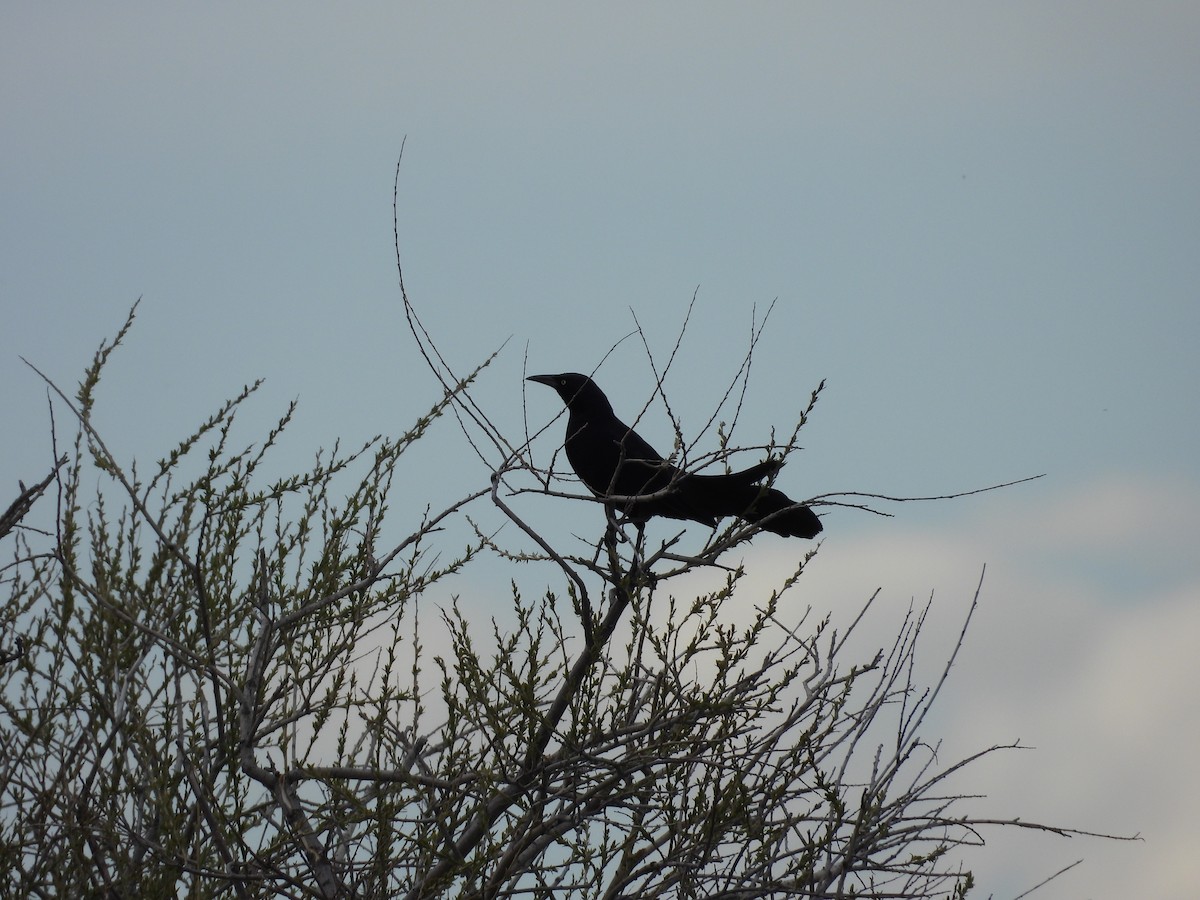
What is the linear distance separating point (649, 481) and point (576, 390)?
2615mm

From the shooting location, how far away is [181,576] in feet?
14.3

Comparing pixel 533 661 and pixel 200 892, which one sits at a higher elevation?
pixel 533 661

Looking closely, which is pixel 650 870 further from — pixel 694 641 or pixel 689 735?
pixel 694 641

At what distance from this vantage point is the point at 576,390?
658 cm

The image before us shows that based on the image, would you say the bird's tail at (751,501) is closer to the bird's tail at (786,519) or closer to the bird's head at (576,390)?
the bird's tail at (786,519)

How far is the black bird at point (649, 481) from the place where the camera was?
14.0 ft

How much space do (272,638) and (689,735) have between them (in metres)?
1.50

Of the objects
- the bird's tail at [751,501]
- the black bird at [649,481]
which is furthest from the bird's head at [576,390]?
the bird's tail at [751,501]

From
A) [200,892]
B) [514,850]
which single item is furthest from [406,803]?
[200,892]

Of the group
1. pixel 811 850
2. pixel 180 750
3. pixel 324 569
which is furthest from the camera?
pixel 324 569

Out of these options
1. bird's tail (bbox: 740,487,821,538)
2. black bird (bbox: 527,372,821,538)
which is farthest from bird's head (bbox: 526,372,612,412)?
bird's tail (bbox: 740,487,821,538)

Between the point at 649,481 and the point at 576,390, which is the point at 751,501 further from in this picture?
the point at 576,390

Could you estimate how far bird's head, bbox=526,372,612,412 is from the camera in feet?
21.7

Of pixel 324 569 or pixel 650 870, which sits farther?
pixel 324 569
